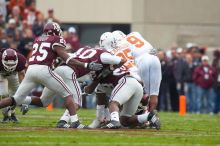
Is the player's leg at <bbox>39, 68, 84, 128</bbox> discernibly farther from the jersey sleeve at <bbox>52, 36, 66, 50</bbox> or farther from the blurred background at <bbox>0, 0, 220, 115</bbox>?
the blurred background at <bbox>0, 0, 220, 115</bbox>

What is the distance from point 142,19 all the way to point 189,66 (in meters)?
3.61

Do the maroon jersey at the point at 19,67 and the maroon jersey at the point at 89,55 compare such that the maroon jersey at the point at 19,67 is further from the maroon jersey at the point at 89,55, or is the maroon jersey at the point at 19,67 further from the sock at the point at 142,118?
the sock at the point at 142,118

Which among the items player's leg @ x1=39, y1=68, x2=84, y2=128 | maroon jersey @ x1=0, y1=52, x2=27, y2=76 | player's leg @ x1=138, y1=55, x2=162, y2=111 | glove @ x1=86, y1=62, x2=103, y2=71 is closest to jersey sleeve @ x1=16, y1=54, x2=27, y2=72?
maroon jersey @ x1=0, y1=52, x2=27, y2=76

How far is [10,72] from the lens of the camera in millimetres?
14406

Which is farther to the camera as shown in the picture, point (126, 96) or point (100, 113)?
point (100, 113)

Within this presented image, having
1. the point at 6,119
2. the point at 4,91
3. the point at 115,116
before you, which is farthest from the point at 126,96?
the point at 6,119

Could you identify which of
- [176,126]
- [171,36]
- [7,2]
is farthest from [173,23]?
[176,126]

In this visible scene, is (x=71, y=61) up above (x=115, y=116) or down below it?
above

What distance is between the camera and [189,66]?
23781 millimetres

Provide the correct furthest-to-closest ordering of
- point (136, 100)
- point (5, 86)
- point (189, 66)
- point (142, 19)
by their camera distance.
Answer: point (142, 19) < point (189, 66) < point (5, 86) < point (136, 100)

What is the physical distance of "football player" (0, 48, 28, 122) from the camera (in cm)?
1405

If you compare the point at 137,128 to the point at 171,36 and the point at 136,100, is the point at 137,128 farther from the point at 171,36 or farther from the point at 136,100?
the point at 171,36

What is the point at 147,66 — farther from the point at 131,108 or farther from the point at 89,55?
the point at 89,55

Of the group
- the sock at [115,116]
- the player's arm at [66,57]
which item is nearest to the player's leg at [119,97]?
the sock at [115,116]
